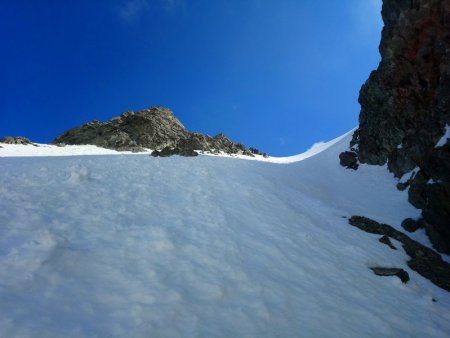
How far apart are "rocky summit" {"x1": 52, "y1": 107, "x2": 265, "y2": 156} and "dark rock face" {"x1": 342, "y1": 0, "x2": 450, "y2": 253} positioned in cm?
2446

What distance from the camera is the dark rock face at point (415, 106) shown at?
19734 millimetres

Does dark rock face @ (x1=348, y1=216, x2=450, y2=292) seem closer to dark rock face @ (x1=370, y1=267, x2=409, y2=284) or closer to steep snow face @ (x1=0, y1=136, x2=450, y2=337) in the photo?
steep snow face @ (x1=0, y1=136, x2=450, y2=337)

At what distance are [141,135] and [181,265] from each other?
52915 millimetres

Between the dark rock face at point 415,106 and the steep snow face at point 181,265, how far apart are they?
5130 mm

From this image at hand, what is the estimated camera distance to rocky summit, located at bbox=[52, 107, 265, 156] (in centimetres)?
5616

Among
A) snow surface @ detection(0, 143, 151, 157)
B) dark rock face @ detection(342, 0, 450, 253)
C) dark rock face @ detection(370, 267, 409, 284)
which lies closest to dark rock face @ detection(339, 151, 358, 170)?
dark rock face @ detection(342, 0, 450, 253)

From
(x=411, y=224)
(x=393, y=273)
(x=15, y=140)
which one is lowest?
(x=393, y=273)

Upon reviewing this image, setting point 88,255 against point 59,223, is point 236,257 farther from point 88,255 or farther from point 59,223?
point 59,223

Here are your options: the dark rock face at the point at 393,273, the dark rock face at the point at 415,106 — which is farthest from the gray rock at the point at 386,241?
the dark rock face at the point at 393,273

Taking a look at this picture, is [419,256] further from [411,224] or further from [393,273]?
[411,224]

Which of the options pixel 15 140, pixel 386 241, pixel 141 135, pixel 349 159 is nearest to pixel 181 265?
pixel 386 241

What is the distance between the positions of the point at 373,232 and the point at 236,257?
11.6 metres

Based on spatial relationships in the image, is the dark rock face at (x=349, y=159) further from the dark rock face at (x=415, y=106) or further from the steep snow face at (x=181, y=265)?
the steep snow face at (x=181, y=265)

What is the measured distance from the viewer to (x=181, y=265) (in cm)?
1023
